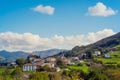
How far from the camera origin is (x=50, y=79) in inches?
3017

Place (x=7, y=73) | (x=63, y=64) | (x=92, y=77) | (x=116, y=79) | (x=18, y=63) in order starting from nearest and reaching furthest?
(x=116, y=79)
(x=92, y=77)
(x=7, y=73)
(x=63, y=64)
(x=18, y=63)

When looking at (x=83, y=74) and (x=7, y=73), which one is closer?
(x=83, y=74)

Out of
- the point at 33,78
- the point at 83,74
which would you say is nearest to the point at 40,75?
the point at 33,78

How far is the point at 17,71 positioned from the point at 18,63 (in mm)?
37672

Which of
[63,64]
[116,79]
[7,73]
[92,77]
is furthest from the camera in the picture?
[63,64]

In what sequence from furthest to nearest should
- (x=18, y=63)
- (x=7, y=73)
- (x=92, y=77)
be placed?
1. (x=18, y=63)
2. (x=7, y=73)
3. (x=92, y=77)

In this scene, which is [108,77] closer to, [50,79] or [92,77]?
[92,77]

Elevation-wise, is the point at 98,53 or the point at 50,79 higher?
the point at 98,53

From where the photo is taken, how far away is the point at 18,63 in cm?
13088

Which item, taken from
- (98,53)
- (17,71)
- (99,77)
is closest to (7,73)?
(17,71)

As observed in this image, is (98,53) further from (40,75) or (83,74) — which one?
(40,75)

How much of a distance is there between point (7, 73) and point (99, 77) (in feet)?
113

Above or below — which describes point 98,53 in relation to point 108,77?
above

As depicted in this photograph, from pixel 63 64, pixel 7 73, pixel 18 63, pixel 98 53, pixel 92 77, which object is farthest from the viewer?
→ pixel 98 53
